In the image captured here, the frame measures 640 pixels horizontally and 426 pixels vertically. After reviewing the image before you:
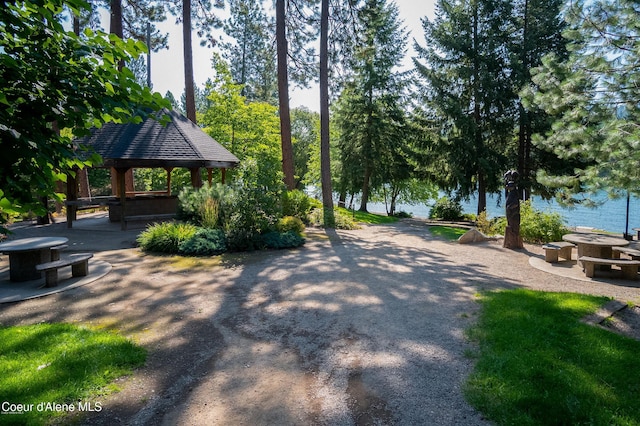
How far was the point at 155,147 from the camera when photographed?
40.8 ft

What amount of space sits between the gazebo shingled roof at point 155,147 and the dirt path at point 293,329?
452 cm

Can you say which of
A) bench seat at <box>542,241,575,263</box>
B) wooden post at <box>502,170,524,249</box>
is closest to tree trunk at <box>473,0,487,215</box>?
wooden post at <box>502,170,524,249</box>

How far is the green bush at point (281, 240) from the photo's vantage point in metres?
9.27

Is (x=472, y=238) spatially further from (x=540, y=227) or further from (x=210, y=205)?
(x=210, y=205)

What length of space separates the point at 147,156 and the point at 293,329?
973cm

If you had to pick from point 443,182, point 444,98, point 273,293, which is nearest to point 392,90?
point 444,98

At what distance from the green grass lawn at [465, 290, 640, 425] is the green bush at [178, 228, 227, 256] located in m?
6.10

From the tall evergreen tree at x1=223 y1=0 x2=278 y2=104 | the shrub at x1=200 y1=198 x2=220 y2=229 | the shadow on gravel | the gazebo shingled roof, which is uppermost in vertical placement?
the tall evergreen tree at x1=223 y1=0 x2=278 y2=104

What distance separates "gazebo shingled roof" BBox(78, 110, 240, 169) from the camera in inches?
461

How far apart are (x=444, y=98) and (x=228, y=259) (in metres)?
15.9

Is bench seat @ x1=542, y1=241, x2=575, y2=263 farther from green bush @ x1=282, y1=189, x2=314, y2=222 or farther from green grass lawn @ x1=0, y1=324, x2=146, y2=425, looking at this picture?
green grass lawn @ x1=0, y1=324, x2=146, y2=425

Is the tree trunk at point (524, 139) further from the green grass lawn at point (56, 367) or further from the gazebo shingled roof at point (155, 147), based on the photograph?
the green grass lawn at point (56, 367)

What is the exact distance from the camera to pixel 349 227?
13.9 metres

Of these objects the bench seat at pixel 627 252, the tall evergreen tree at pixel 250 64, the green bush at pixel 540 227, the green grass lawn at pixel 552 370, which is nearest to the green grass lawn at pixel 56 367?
the green grass lawn at pixel 552 370
